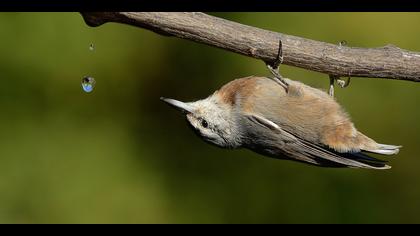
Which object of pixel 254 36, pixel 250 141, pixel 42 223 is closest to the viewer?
pixel 254 36

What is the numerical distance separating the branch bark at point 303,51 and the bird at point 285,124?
718mm

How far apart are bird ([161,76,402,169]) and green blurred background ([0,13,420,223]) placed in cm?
80

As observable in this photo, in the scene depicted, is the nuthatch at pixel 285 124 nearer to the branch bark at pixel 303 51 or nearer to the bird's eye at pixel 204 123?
the bird's eye at pixel 204 123

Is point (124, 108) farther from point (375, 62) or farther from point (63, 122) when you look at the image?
point (375, 62)

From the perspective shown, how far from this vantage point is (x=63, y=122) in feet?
17.2

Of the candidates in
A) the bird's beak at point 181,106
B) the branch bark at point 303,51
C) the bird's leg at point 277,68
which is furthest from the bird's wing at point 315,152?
the branch bark at point 303,51

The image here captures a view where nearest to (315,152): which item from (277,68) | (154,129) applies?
(277,68)

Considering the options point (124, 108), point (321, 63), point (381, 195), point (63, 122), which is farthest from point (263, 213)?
point (321, 63)

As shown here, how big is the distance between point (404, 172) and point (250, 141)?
1.56 metres

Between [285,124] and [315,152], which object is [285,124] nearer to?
[285,124]

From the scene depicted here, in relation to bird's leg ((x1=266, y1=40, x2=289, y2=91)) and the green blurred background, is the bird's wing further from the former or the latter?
the green blurred background

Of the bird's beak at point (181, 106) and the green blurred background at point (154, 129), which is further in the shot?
the green blurred background at point (154, 129)

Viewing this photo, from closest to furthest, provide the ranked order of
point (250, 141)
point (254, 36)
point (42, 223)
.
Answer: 1. point (254, 36)
2. point (250, 141)
3. point (42, 223)

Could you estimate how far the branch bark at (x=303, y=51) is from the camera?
342cm
